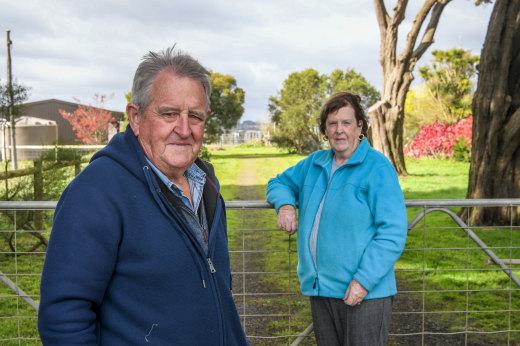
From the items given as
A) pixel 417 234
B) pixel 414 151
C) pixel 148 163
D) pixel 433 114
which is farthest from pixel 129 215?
pixel 433 114

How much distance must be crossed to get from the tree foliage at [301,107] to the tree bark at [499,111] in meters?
28.1

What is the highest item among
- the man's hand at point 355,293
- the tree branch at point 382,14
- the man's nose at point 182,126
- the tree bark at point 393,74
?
the tree branch at point 382,14

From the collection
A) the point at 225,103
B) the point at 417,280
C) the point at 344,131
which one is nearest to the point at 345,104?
the point at 344,131

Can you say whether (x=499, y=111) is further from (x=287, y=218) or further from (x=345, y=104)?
(x=287, y=218)

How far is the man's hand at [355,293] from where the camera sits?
2.18m

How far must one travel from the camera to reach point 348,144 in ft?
8.05

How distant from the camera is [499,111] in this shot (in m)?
7.67

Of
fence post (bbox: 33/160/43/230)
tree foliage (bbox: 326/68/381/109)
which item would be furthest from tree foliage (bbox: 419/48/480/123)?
fence post (bbox: 33/160/43/230)

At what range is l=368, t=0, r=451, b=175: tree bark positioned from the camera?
14680 mm

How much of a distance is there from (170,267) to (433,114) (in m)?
32.9

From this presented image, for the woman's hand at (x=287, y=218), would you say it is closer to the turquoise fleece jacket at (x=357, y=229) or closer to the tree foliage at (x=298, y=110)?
the turquoise fleece jacket at (x=357, y=229)

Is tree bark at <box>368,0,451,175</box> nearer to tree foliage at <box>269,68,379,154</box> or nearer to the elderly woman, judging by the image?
the elderly woman

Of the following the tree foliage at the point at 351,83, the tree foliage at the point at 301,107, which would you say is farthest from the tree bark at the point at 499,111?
the tree foliage at the point at 351,83

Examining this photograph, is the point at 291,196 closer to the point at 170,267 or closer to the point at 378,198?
the point at 378,198
